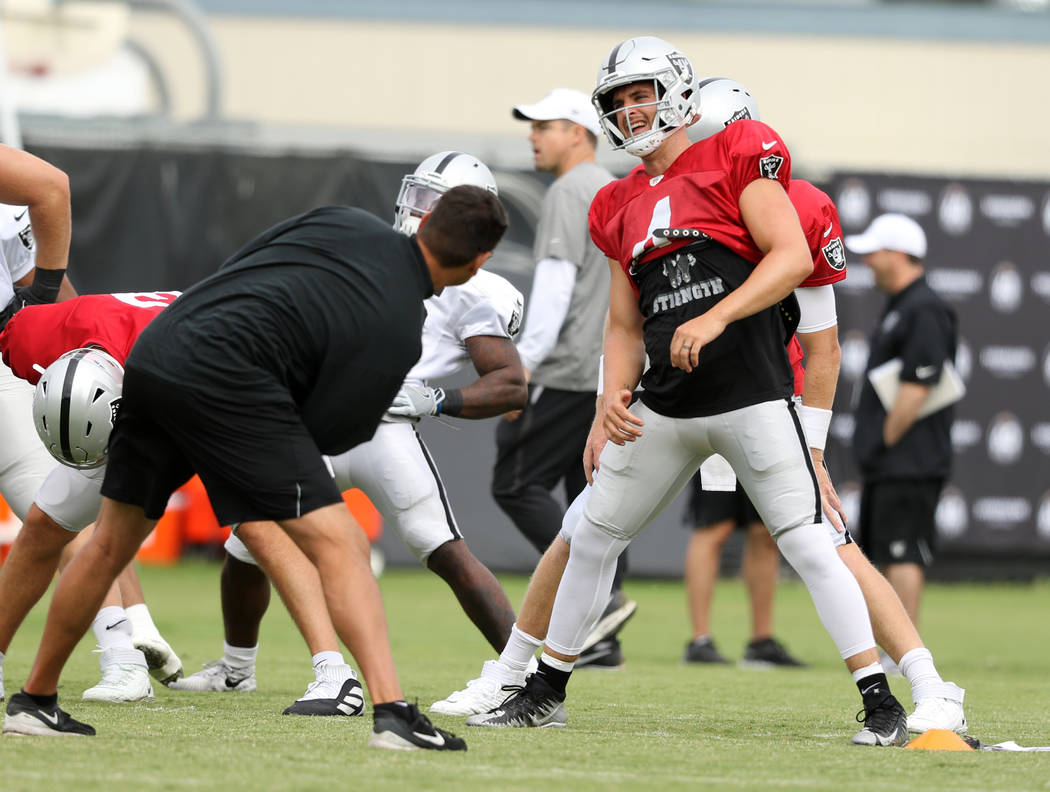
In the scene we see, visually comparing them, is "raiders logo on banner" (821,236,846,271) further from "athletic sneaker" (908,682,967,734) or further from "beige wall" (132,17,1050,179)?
"beige wall" (132,17,1050,179)

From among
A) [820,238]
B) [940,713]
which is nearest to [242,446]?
[820,238]

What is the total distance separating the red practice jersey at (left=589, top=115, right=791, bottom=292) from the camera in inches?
188

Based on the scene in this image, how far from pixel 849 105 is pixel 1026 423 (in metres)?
5.88

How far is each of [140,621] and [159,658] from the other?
156mm

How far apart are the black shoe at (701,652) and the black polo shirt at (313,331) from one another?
408 cm

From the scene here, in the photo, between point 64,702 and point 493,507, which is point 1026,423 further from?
point 64,702

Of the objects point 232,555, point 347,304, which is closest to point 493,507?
point 232,555

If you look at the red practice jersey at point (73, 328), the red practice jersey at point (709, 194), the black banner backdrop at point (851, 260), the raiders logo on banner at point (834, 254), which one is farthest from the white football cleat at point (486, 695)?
the black banner backdrop at point (851, 260)

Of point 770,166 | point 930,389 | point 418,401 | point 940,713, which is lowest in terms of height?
point 940,713

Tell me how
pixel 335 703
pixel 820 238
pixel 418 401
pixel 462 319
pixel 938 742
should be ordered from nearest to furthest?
pixel 938 742 → pixel 335 703 → pixel 820 238 → pixel 418 401 → pixel 462 319

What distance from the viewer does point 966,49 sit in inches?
701

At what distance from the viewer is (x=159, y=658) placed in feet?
19.3

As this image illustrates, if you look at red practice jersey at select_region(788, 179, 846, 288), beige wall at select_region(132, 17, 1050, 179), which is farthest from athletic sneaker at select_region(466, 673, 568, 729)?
beige wall at select_region(132, 17, 1050, 179)

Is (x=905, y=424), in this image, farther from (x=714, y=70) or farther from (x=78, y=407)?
(x=714, y=70)
